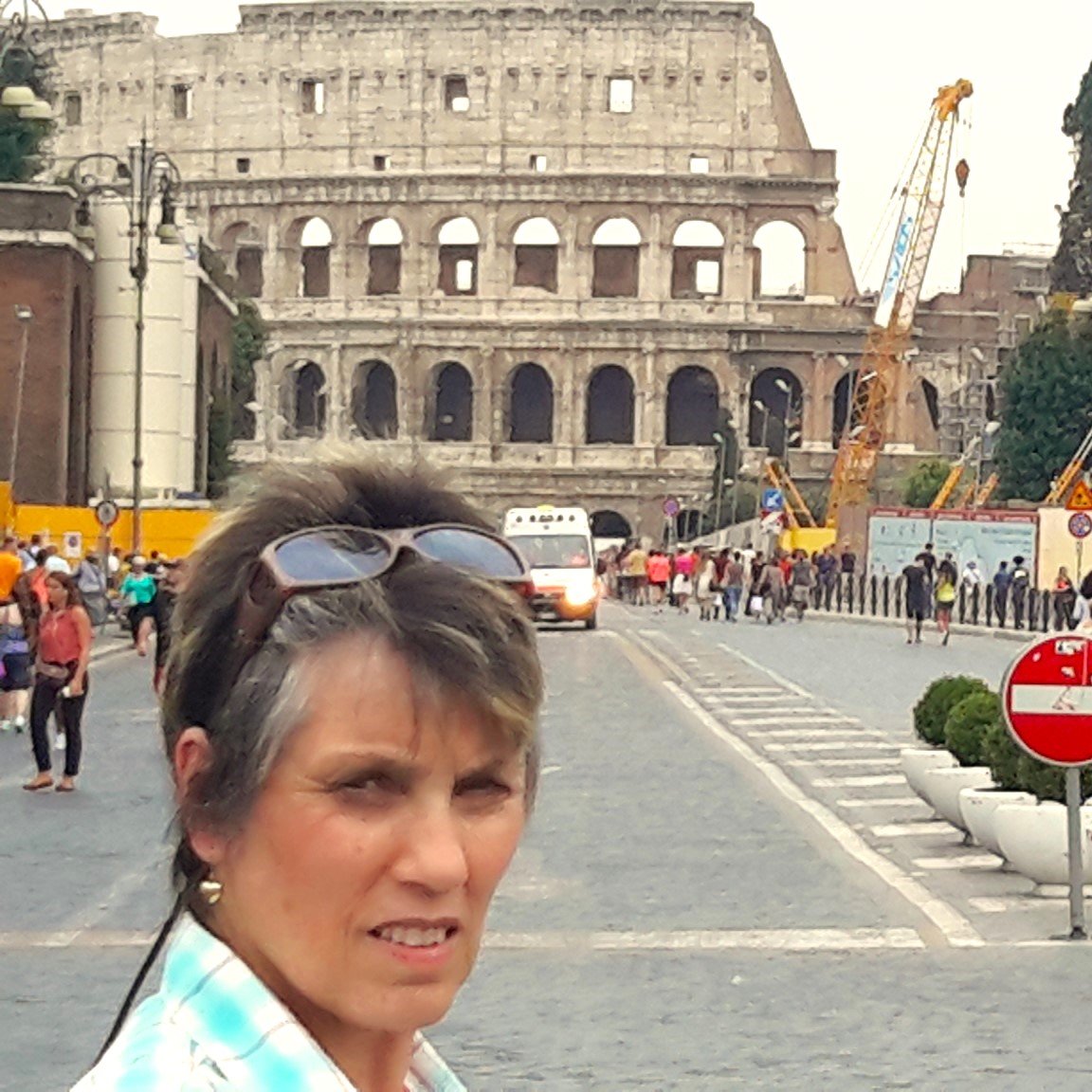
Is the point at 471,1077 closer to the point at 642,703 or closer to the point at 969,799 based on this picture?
the point at 969,799

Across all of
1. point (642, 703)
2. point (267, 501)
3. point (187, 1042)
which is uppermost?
point (267, 501)

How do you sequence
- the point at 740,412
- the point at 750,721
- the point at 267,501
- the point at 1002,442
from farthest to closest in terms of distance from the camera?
the point at 740,412 < the point at 1002,442 < the point at 750,721 < the point at 267,501

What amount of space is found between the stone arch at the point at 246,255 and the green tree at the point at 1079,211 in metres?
32.8

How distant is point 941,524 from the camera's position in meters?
53.8

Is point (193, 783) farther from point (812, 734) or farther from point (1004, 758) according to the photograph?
point (812, 734)

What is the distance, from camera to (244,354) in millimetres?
76312

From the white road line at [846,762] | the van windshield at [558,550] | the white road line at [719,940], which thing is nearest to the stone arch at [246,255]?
the van windshield at [558,550]

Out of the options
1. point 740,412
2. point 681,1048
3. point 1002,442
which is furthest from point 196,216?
point 681,1048

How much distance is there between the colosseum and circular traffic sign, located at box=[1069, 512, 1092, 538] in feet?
190

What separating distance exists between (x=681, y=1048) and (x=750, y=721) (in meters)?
15.2

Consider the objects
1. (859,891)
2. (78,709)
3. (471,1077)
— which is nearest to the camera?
(471,1077)

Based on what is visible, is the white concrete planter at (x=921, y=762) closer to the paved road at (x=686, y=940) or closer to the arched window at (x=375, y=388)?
the paved road at (x=686, y=940)

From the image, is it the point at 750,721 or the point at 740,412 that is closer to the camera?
the point at 750,721

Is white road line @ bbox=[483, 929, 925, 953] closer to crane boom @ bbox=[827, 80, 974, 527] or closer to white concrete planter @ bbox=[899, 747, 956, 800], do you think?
white concrete planter @ bbox=[899, 747, 956, 800]
